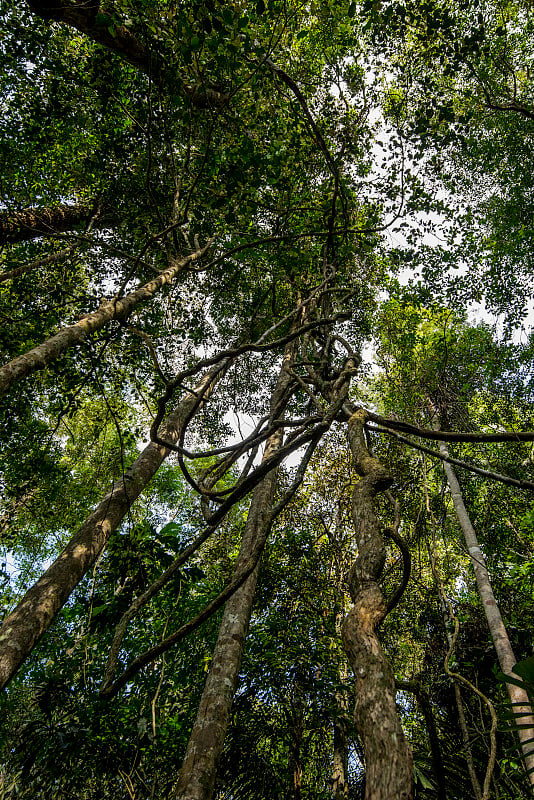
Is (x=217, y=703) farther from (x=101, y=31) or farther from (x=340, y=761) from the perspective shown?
(x=101, y=31)

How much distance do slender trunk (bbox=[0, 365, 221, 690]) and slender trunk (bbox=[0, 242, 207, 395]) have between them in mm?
1226

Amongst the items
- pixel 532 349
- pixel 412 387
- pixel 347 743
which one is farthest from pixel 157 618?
pixel 532 349

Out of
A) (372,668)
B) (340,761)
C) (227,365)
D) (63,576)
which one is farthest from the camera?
(340,761)

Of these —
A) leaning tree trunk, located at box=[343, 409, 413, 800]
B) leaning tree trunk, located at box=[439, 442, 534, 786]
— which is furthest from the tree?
leaning tree trunk, located at box=[439, 442, 534, 786]

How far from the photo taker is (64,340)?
152 inches

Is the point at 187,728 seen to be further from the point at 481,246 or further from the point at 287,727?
the point at 481,246

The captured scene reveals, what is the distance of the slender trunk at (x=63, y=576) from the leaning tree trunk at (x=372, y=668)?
1313mm

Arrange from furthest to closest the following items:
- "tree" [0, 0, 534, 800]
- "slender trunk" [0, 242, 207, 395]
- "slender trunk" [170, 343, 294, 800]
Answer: "slender trunk" [0, 242, 207, 395], "slender trunk" [170, 343, 294, 800], "tree" [0, 0, 534, 800]

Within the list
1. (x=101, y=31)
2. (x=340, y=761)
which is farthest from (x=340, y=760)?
(x=101, y=31)

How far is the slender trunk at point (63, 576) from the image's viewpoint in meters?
3.40

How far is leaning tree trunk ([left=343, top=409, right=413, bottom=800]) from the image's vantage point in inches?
31.4

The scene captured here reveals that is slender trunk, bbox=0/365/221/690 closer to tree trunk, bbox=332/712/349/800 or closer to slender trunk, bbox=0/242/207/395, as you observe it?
slender trunk, bbox=0/242/207/395

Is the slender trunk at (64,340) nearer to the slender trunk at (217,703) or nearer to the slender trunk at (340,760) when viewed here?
the slender trunk at (217,703)

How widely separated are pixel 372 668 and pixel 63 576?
4013mm
